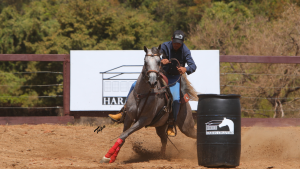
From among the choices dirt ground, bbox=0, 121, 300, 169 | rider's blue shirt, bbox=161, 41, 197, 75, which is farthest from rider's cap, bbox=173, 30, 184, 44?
dirt ground, bbox=0, 121, 300, 169

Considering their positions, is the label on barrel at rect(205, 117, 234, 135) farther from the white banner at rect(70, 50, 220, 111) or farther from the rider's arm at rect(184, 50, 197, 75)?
the white banner at rect(70, 50, 220, 111)

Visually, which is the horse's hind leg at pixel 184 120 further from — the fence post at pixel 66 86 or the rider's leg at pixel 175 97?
the fence post at pixel 66 86

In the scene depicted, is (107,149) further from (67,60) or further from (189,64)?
(67,60)

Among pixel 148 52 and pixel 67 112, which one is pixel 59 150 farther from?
pixel 67 112

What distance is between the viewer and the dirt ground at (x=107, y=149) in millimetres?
5463

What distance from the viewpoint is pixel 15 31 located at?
62.8ft

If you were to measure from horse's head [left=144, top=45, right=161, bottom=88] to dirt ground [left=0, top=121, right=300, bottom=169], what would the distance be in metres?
1.36

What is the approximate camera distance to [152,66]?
17.8 feet

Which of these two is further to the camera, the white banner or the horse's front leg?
the white banner

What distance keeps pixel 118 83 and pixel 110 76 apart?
358 millimetres

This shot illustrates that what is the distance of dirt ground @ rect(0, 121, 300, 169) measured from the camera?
5.46 meters

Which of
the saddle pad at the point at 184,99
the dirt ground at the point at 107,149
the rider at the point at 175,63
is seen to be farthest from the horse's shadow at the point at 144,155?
the saddle pad at the point at 184,99

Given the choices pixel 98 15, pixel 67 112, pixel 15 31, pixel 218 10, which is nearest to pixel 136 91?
pixel 67 112

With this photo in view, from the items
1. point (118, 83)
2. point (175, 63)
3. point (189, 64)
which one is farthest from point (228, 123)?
point (118, 83)
